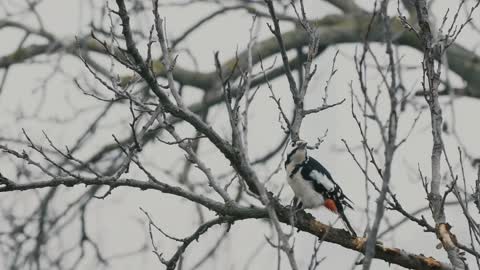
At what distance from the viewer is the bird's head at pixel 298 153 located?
5.04m

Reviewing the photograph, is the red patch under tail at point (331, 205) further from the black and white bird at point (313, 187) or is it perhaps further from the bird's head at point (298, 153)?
the bird's head at point (298, 153)

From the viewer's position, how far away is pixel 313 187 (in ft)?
17.5

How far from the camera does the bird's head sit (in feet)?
16.5

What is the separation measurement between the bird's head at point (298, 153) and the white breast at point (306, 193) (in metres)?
0.14

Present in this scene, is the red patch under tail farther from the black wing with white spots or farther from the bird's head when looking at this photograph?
the bird's head

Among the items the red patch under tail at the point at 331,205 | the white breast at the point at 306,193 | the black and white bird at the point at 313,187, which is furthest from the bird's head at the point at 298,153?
the red patch under tail at the point at 331,205

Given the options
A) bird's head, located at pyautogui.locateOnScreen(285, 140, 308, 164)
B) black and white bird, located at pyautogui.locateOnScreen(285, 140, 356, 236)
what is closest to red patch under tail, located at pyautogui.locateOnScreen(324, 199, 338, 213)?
black and white bird, located at pyautogui.locateOnScreen(285, 140, 356, 236)

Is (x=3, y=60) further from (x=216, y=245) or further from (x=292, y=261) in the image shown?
(x=292, y=261)

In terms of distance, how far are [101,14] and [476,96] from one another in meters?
4.50

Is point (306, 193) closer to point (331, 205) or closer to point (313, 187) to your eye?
point (313, 187)

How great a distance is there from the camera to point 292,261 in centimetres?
312

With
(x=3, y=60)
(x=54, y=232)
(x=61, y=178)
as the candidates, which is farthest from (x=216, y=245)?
(x=61, y=178)

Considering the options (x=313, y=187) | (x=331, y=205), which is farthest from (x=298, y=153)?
(x=331, y=205)

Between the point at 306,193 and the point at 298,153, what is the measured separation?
0.26 m
